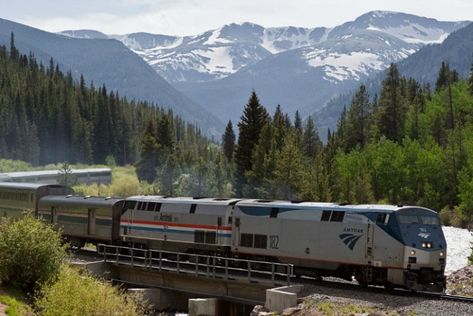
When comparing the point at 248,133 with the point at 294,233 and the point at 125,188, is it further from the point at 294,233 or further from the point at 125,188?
the point at 294,233

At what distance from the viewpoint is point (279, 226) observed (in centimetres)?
4150

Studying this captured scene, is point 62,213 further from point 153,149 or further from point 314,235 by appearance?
point 153,149

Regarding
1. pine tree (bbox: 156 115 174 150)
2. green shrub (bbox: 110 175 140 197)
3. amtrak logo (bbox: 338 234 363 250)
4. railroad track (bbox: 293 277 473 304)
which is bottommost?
green shrub (bbox: 110 175 140 197)

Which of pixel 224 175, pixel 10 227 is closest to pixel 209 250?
pixel 10 227

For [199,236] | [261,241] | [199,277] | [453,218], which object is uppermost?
[261,241]

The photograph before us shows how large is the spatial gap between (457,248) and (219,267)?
37.8 m

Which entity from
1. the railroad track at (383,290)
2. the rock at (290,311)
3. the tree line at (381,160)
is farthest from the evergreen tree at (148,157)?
the rock at (290,311)

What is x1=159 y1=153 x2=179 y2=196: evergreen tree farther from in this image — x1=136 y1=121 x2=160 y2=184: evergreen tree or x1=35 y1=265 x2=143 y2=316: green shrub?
x1=35 y1=265 x2=143 y2=316: green shrub

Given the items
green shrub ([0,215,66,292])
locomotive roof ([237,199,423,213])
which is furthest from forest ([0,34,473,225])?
green shrub ([0,215,66,292])

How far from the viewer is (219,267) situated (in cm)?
3950

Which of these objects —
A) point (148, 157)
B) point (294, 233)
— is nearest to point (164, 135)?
point (148, 157)

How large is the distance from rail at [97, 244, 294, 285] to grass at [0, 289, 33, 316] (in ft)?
26.1

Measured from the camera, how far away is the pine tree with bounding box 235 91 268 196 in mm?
102562

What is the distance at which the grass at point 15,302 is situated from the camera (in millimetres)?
34931
